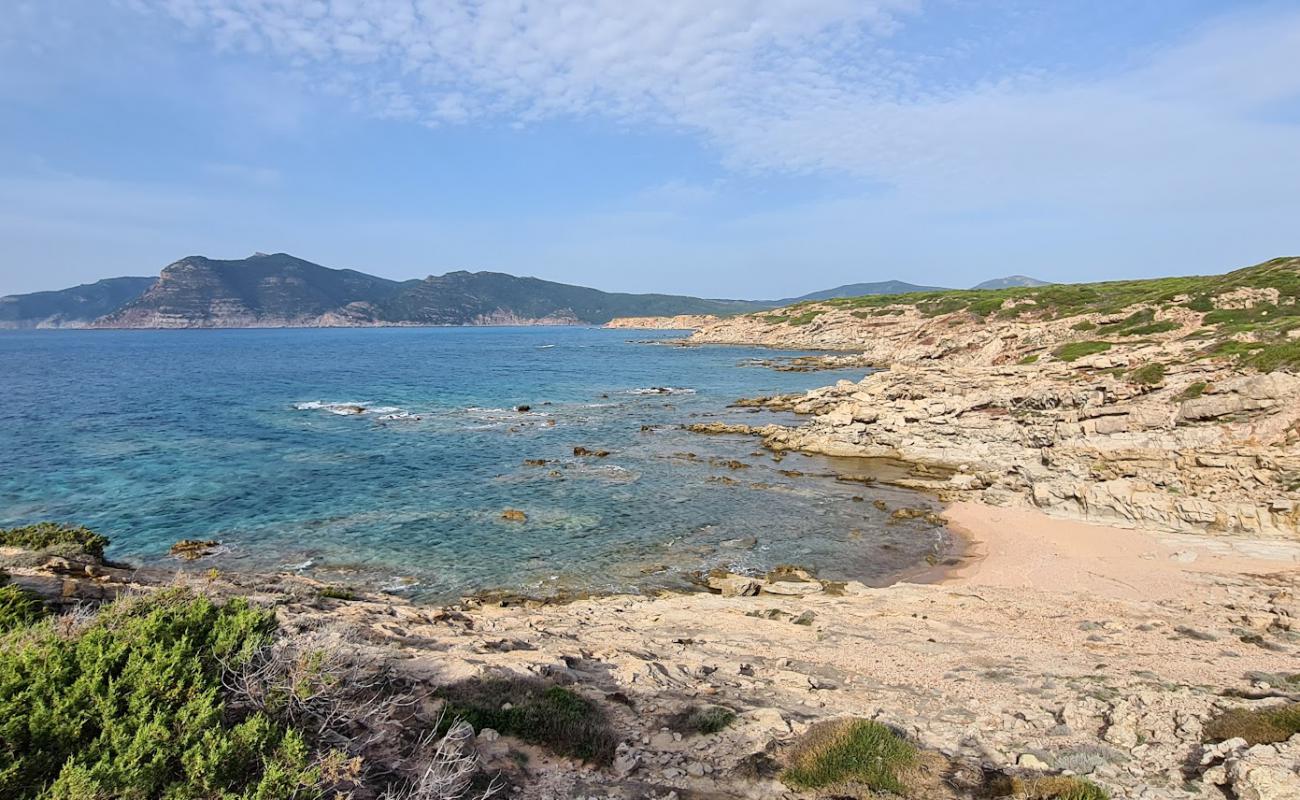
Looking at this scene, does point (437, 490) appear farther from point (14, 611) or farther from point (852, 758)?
point (852, 758)

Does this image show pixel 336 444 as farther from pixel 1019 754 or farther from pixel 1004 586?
pixel 1019 754

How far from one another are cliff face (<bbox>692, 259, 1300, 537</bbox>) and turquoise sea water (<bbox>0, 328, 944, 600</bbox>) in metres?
5.97

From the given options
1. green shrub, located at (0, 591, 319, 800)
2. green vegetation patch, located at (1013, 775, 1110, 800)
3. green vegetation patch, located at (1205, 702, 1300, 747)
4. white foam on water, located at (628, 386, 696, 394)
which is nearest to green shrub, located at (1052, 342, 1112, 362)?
white foam on water, located at (628, 386, 696, 394)

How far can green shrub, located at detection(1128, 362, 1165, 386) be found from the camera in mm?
37812

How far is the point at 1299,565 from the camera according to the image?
20.5 m

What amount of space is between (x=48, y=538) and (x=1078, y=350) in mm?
66103

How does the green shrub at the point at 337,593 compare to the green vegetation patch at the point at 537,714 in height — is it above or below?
below

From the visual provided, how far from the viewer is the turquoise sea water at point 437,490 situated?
2400cm

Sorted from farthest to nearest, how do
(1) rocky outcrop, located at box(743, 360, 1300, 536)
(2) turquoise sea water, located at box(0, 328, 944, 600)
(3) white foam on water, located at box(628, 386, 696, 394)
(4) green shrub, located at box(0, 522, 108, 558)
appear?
(3) white foam on water, located at box(628, 386, 696, 394)
(1) rocky outcrop, located at box(743, 360, 1300, 536)
(2) turquoise sea water, located at box(0, 328, 944, 600)
(4) green shrub, located at box(0, 522, 108, 558)

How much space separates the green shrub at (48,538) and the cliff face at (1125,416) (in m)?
34.1

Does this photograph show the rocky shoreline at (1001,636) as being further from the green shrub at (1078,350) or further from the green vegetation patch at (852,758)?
the green shrub at (1078,350)

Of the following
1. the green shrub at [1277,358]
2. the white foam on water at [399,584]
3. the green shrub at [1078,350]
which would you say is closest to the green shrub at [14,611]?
the white foam on water at [399,584]

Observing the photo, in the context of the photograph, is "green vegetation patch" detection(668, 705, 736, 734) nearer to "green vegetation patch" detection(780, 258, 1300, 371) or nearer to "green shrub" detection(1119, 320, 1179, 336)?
"green vegetation patch" detection(780, 258, 1300, 371)

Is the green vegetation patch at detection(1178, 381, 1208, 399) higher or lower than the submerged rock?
higher
